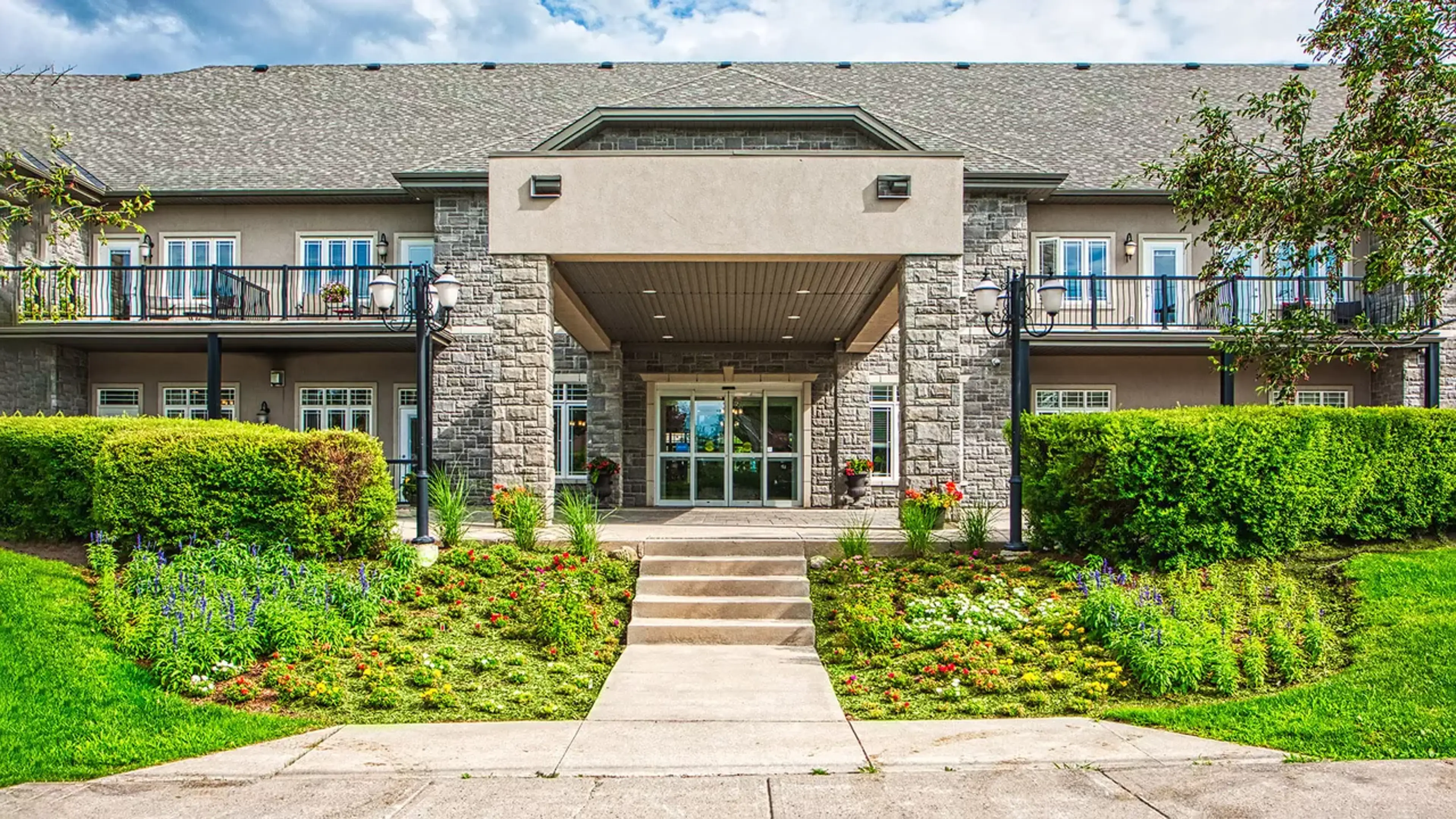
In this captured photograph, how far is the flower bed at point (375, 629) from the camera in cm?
583

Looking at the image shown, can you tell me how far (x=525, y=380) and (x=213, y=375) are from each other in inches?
292

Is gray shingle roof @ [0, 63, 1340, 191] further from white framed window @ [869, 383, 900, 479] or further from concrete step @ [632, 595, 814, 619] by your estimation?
concrete step @ [632, 595, 814, 619]

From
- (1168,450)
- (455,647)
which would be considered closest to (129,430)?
(455,647)

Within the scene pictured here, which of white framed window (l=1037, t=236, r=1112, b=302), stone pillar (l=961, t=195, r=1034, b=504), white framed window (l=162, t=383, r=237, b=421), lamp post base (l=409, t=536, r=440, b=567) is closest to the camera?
lamp post base (l=409, t=536, r=440, b=567)

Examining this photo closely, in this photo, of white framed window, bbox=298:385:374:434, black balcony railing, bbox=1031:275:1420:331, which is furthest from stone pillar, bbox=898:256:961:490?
white framed window, bbox=298:385:374:434

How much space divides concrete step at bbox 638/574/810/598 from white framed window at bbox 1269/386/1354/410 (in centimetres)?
1258

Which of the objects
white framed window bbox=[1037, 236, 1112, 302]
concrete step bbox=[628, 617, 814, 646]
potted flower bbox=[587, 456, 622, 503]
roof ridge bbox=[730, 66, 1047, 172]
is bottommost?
concrete step bbox=[628, 617, 814, 646]

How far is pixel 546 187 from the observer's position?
10289 mm

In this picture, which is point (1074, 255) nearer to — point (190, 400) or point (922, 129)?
point (922, 129)

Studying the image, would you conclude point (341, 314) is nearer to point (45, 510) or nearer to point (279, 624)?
point (45, 510)

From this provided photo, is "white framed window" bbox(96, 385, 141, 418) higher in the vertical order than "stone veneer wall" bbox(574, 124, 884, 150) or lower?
lower

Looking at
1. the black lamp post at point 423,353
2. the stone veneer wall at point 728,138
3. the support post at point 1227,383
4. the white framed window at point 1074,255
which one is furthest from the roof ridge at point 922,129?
the black lamp post at point 423,353

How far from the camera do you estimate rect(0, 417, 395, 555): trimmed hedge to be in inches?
311

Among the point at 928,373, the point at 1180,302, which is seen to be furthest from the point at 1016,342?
the point at 1180,302
